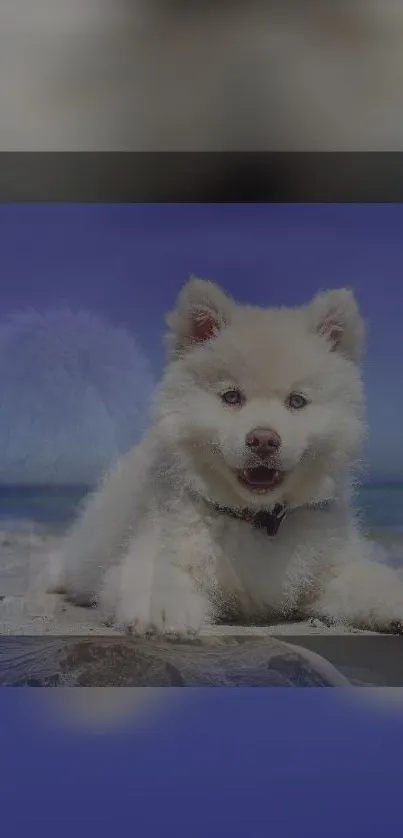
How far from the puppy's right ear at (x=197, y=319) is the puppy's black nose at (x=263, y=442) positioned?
0.92 feet

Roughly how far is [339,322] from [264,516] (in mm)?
523

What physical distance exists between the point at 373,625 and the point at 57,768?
808 mm

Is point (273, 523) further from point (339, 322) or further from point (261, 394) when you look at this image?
point (339, 322)

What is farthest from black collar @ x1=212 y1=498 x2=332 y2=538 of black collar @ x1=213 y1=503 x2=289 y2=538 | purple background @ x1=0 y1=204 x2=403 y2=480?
purple background @ x1=0 y1=204 x2=403 y2=480

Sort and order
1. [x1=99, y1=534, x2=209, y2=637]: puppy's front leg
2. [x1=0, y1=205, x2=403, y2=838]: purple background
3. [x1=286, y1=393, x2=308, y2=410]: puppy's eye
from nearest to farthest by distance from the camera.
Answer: [x1=0, y1=205, x2=403, y2=838]: purple background < [x1=99, y1=534, x2=209, y2=637]: puppy's front leg < [x1=286, y1=393, x2=308, y2=410]: puppy's eye

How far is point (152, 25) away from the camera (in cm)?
211

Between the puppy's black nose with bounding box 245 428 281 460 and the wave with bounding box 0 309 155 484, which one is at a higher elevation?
the wave with bounding box 0 309 155 484

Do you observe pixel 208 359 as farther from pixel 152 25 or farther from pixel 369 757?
pixel 369 757

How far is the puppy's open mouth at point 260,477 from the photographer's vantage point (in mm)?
2076

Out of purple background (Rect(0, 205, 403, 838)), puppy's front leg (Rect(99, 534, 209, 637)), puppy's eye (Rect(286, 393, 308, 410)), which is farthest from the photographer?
puppy's eye (Rect(286, 393, 308, 410))

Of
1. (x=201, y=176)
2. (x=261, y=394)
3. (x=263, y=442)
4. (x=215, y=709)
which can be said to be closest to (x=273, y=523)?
(x=263, y=442)

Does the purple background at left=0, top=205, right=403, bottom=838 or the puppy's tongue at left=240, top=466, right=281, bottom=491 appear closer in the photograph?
A: the purple background at left=0, top=205, right=403, bottom=838

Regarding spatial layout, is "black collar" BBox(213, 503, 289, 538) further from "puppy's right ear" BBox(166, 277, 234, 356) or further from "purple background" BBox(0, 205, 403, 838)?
"puppy's right ear" BBox(166, 277, 234, 356)

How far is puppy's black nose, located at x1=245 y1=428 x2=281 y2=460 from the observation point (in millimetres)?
2053
